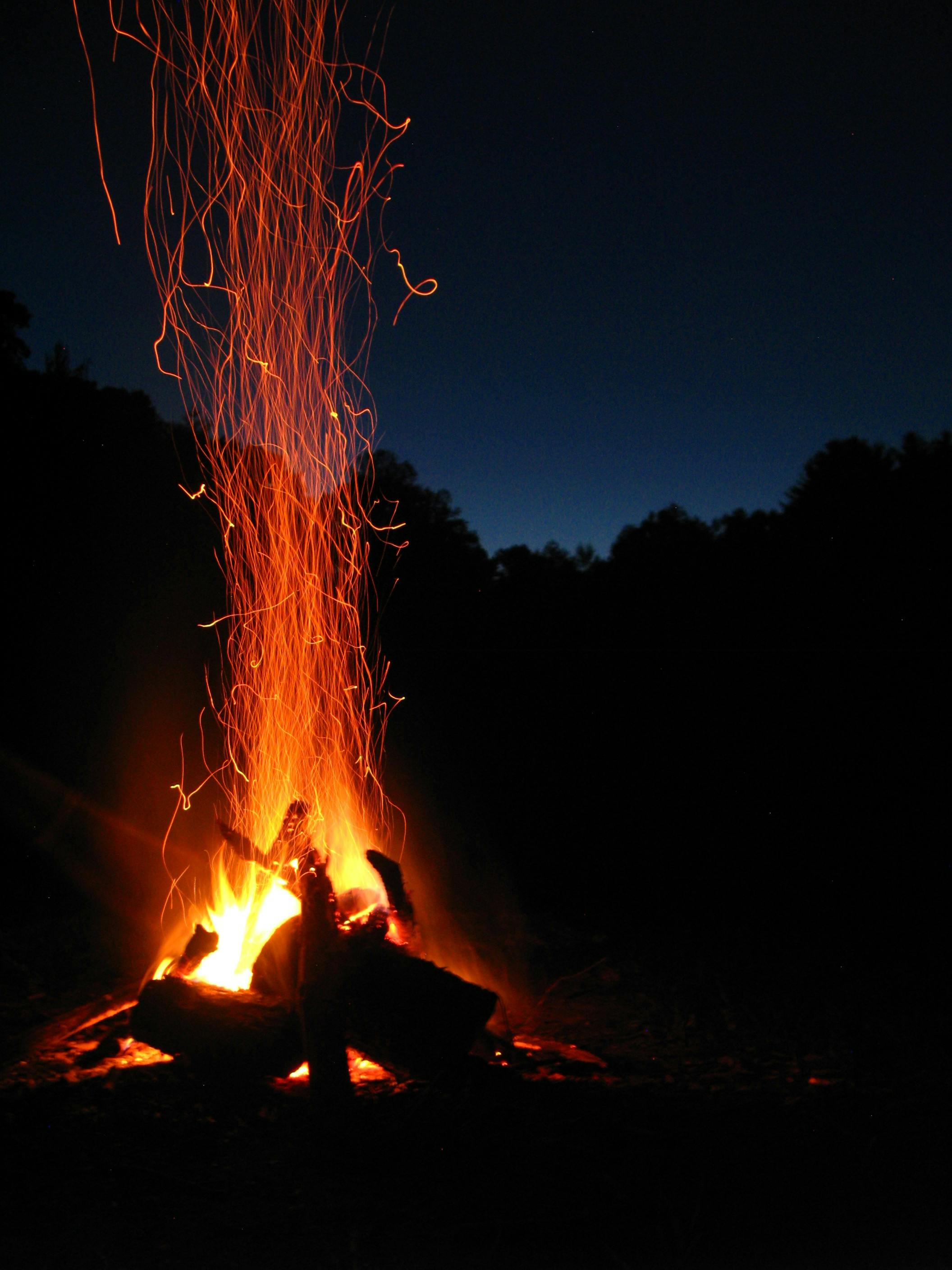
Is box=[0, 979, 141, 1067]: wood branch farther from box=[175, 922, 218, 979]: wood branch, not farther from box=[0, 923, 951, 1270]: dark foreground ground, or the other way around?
box=[175, 922, 218, 979]: wood branch

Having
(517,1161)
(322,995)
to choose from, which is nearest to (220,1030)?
(322,995)

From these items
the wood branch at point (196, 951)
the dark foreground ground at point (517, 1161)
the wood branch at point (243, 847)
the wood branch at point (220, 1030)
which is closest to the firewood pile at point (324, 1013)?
the wood branch at point (220, 1030)

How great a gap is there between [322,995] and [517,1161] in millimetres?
1193

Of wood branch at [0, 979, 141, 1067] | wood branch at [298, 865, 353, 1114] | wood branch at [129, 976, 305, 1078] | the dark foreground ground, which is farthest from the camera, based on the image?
wood branch at [0, 979, 141, 1067]

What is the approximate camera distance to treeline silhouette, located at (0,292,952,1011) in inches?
283

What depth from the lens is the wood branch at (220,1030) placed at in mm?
3270

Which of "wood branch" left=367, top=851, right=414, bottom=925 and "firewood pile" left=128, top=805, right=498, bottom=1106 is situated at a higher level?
"wood branch" left=367, top=851, right=414, bottom=925

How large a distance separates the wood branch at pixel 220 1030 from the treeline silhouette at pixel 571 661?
350cm

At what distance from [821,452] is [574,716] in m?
4.03

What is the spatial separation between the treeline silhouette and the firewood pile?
314cm

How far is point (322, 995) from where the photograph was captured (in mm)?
3461

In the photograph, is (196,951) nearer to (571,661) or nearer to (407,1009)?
(407,1009)

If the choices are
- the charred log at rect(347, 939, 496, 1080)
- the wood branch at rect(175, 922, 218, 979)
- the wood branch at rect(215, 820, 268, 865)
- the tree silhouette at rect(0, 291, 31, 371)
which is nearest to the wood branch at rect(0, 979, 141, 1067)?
the wood branch at rect(175, 922, 218, 979)

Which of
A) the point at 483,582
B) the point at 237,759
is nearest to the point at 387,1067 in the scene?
the point at 237,759
